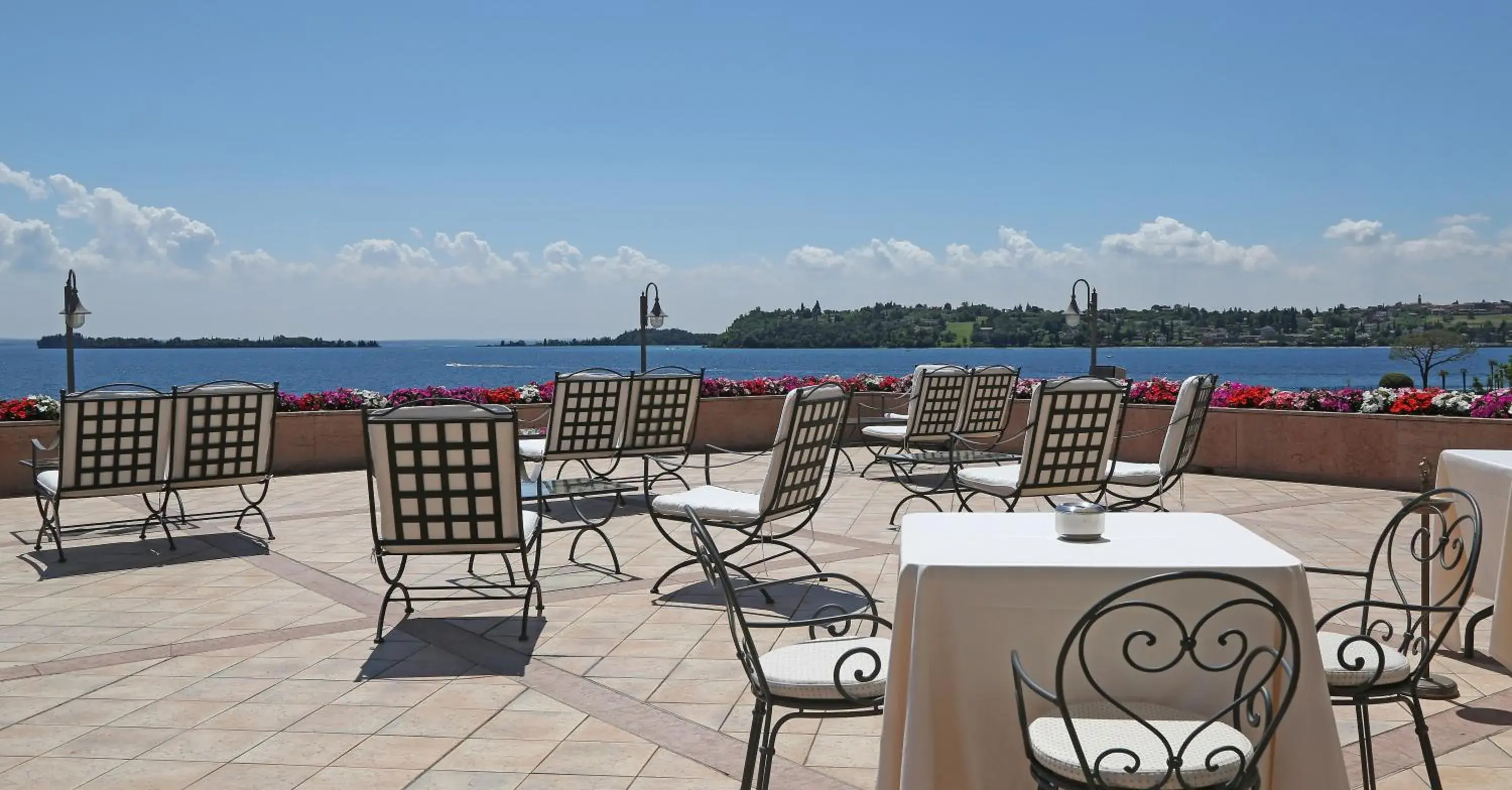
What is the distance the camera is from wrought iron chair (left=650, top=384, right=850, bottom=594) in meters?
5.77

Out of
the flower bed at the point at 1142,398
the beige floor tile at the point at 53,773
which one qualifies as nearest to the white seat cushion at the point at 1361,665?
the beige floor tile at the point at 53,773

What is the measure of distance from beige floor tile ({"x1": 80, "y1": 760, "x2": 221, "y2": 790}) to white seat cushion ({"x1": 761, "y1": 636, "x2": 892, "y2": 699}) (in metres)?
1.90

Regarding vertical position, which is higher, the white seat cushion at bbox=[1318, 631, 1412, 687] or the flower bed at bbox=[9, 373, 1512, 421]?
the flower bed at bbox=[9, 373, 1512, 421]

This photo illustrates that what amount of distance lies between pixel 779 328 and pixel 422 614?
6028 cm

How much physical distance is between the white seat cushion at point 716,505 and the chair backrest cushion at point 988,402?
4806mm

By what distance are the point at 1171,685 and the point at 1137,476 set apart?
5424 mm

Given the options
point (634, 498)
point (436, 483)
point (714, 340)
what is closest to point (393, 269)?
point (714, 340)

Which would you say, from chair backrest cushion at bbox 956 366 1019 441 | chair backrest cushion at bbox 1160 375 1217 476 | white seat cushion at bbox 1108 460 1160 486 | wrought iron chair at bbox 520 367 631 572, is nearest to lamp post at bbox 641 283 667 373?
chair backrest cushion at bbox 956 366 1019 441

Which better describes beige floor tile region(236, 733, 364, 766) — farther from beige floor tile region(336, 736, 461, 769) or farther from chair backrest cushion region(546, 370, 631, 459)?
chair backrest cushion region(546, 370, 631, 459)

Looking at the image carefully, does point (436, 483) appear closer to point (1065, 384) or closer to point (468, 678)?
point (468, 678)

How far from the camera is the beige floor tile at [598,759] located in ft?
11.7

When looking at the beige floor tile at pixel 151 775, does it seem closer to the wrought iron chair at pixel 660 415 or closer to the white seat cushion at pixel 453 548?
the white seat cushion at pixel 453 548

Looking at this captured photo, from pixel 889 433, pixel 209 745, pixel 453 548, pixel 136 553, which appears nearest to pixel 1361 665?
pixel 209 745

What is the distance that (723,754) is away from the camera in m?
3.71
